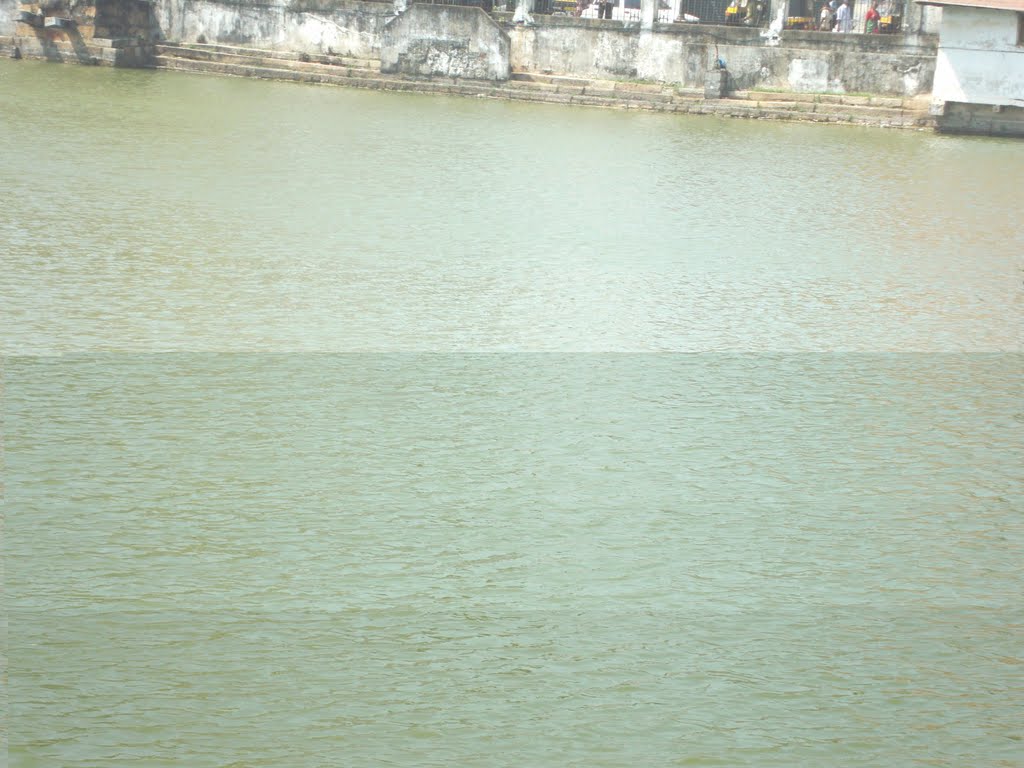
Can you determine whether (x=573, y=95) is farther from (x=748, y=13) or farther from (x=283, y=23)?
(x=283, y=23)

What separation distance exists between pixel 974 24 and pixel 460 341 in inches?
495

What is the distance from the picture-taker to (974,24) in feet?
53.3

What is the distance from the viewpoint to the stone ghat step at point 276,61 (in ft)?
60.5

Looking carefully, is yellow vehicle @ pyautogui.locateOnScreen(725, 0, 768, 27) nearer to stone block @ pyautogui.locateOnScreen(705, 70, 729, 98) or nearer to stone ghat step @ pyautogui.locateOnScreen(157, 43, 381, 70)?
stone block @ pyautogui.locateOnScreen(705, 70, 729, 98)

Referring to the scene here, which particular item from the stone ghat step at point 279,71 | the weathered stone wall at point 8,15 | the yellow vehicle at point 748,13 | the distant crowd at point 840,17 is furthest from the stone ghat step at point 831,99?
the weathered stone wall at point 8,15

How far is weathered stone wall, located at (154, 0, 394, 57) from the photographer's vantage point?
61.9 ft

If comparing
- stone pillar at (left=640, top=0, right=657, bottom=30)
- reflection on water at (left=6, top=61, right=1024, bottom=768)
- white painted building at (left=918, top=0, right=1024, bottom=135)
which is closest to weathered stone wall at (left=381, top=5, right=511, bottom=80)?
stone pillar at (left=640, top=0, right=657, bottom=30)

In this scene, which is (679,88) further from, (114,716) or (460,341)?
(114,716)

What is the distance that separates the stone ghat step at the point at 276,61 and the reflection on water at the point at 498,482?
31.6 feet

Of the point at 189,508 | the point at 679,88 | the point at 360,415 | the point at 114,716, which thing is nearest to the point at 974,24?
the point at 679,88

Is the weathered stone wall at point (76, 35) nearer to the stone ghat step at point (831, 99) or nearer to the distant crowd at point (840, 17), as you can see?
the stone ghat step at point (831, 99)

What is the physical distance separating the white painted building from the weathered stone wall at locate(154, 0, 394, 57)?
24.6ft

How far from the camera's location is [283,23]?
1917cm

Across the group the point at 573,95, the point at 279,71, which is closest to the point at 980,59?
the point at 573,95
